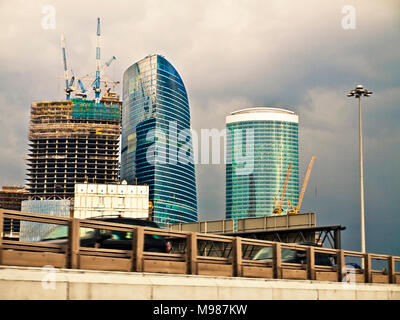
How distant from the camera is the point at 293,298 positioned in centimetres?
1476

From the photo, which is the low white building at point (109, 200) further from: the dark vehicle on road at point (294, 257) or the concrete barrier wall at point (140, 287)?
the concrete barrier wall at point (140, 287)

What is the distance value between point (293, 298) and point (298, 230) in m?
32.9

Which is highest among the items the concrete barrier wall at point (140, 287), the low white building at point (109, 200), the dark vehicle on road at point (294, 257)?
the low white building at point (109, 200)

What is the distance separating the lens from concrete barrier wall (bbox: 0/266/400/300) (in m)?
9.34

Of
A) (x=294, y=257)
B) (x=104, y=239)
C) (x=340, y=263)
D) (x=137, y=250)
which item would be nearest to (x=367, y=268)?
(x=340, y=263)

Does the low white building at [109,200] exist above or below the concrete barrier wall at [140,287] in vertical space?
above

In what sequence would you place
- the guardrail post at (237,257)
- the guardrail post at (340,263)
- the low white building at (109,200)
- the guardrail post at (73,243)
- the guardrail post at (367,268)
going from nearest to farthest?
1. the guardrail post at (73,243)
2. the guardrail post at (237,257)
3. the guardrail post at (340,263)
4. the guardrail post at (367,268)
5. the low white building at (109,200)

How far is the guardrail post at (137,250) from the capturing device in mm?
11781

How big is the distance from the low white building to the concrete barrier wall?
172702 millimetres

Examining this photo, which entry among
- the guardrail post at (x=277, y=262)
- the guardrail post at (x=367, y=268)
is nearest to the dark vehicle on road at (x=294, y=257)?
the guardrail post at (x=367, y=268)

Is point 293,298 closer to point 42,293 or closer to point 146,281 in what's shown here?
point 146,281

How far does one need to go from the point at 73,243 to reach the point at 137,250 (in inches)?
55.8

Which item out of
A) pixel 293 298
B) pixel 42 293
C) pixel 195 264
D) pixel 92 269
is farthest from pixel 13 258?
pixel 293 298

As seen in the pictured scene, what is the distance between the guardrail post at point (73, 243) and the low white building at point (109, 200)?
578ft
